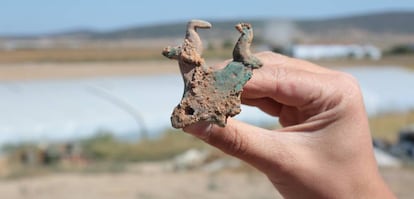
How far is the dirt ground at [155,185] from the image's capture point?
399 inches

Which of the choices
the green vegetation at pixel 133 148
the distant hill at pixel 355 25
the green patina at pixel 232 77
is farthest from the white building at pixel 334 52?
the green patina at pixel 232 77

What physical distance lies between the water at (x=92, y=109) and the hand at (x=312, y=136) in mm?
13470

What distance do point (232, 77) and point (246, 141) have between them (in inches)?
12.9

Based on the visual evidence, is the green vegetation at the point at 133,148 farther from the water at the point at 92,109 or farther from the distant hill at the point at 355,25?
the distant hill at the point at 355,25

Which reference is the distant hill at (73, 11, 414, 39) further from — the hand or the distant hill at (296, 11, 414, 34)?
the hand

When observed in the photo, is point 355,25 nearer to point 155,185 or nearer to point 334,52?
point 334,52

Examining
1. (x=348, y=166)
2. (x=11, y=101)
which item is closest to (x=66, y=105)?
(x=11, y=101)

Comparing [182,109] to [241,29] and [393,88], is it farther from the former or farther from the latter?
[393,88]

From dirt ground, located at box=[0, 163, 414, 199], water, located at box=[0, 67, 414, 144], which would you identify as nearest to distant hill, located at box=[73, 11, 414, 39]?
water, located at box=[0, 67, 414, 144]

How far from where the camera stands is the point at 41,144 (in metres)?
15.0

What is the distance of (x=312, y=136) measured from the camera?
1.82m

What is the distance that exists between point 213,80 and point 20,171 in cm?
1137

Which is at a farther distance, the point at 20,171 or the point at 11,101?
the point at 11,101

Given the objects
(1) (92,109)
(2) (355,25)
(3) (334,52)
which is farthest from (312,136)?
(2) (355,25)
